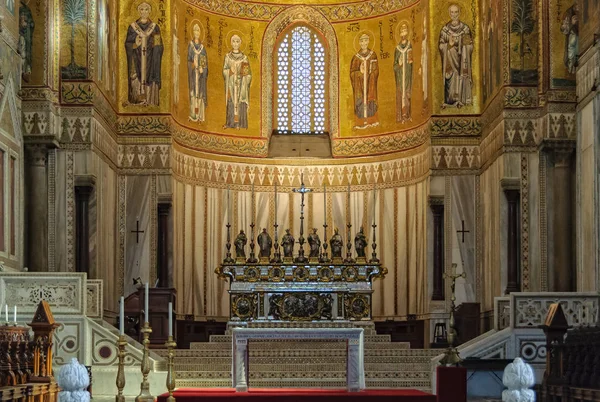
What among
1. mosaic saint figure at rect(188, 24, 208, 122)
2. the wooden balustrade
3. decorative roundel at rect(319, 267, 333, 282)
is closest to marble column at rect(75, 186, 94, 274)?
decorative roundel at rect(319, 267, 333, 282)

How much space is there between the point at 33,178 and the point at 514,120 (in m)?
11.4

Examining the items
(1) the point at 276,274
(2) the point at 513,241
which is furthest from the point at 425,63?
(1) the point at 276,274

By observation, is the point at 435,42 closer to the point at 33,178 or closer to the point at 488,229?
the point at 488,229

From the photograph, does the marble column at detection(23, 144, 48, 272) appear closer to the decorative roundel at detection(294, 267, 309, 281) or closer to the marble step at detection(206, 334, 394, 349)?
the marble step at detection(206, 334, 394, 349)

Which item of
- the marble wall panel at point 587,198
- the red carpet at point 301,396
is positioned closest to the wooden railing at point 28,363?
the red carpet at point 301,396

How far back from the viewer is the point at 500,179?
30891 mm

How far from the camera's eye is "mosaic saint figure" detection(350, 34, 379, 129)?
37.1 metres

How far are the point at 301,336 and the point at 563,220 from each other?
7.35m

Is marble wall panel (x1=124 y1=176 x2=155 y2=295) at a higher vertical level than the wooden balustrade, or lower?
higher

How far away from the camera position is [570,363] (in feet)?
60.1

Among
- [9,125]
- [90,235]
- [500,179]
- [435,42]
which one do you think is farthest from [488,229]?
[9,125]

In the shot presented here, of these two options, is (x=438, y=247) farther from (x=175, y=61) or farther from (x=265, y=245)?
(x=175, y=61)

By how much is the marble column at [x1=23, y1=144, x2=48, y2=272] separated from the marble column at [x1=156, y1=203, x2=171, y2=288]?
4.40 metres

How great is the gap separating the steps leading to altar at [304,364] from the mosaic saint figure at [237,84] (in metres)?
9.24
